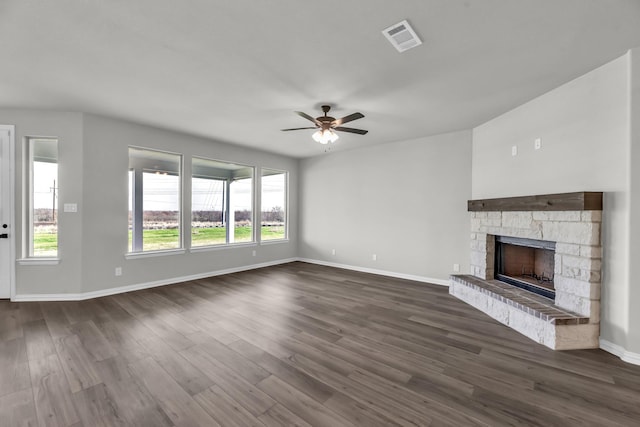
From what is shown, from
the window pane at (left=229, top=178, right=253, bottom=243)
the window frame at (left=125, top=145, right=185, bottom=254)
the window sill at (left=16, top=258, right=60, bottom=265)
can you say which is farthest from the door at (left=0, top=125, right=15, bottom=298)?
the window pane at (left=229, top=178, right=253, bottom=243)

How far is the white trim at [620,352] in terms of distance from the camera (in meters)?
2.31

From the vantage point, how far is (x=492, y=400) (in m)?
1.86

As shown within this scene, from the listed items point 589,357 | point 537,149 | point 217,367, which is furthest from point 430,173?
point 217,367

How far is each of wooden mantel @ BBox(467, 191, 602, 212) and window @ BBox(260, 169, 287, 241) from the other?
175 inches

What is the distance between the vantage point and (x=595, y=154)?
2633 millimetres

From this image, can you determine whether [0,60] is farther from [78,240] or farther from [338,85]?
[338,85]

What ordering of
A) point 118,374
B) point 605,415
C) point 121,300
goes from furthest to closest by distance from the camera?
1. point 121,300
2. point 118,374
3. point 605,415

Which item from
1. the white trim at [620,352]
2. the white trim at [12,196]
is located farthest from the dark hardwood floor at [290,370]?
the white trim at [12,196]

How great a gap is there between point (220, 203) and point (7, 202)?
3049 millimetres

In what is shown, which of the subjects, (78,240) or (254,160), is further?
(254,160)

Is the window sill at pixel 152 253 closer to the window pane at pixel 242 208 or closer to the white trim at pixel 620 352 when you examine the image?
A: the window pane at pixel 242 208

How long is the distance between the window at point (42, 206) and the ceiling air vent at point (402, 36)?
16.1 ft

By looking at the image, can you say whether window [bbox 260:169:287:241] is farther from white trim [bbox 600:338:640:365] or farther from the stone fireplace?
white trim [bbox 600:338:640:365]

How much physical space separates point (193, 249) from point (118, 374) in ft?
10.3
